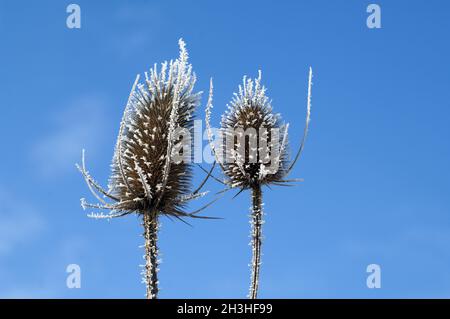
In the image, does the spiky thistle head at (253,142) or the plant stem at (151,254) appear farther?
the spiky thistle head at (253,142)

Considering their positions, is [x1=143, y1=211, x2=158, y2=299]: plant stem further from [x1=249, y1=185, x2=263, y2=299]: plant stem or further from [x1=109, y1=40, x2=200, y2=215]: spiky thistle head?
[x1=249, y1=185, x2=263, y2=299]: plant stem

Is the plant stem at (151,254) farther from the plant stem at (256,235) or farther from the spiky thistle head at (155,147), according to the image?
the plant stem at (256,235)

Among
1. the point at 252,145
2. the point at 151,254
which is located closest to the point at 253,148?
the point at 252,145
